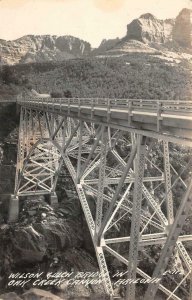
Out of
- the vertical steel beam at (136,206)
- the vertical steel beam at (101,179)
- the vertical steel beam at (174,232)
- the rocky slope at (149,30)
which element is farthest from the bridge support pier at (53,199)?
the rocky slope at (149,30)

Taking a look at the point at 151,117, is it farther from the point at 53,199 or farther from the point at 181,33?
the point at 181,33

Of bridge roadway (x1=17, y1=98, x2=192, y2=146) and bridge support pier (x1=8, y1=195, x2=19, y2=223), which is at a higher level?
bridge roadway (x1=17, y1=98, x2=192, y2=146)

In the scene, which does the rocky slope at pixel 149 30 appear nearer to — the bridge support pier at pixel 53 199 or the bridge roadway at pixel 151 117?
the bridge support pier at pixel 53 199

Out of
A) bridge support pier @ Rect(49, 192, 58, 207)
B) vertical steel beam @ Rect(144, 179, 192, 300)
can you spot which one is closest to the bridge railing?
vertical steel beam @ Rect(144, 179, 192, 300)

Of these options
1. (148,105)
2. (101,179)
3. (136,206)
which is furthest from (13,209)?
(136,206)

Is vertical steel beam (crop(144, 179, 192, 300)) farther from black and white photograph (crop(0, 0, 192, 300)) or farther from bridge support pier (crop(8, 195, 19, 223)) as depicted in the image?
→ bridge support pier (crop(8, 195, 19, 223))

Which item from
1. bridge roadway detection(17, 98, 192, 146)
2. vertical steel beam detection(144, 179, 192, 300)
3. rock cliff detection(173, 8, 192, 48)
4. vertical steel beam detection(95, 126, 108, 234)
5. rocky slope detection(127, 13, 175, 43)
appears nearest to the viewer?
vertical steel beam detection(144, 179, 192, 300)

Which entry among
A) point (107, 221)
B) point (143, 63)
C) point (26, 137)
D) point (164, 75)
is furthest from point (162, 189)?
point (143, 63)

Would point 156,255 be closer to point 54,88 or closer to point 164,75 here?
point 54,88

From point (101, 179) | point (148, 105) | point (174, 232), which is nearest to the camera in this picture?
point (174, 232)
